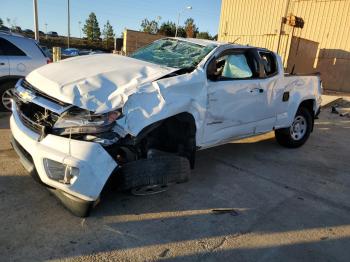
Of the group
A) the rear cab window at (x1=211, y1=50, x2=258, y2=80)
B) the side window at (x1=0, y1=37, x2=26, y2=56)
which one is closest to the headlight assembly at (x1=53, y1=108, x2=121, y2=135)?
the rear cab window at (x1=211, y1=50, x2=258, y2=80)

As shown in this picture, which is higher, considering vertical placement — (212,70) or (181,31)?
(181,31)

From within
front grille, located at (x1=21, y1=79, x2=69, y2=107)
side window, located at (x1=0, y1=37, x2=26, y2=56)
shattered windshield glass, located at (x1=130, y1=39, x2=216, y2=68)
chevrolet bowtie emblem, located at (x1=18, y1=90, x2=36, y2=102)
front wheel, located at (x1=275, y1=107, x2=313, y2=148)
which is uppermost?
shattered windshield glass, located at (x1=130, y1=39, x2=216, y2=68)

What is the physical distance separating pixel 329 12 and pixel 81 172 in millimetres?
18263

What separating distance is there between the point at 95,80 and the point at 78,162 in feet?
3.14

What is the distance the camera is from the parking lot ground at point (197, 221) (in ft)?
9.70

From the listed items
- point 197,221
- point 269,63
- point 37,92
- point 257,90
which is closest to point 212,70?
point 257,90

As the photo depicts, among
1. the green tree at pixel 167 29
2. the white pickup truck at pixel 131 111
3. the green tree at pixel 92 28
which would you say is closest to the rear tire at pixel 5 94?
the white pickup truck at pixel 131 111

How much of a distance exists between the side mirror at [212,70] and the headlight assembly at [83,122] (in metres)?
1.50

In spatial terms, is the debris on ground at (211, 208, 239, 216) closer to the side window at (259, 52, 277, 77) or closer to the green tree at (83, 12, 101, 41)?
the side window at (259, 52, 277, 77)

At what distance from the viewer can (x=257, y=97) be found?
5.07 metres

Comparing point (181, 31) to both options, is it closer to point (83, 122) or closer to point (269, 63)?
point (269, 63)

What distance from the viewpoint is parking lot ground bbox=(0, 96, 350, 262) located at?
9.70ft

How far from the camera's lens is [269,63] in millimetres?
5602

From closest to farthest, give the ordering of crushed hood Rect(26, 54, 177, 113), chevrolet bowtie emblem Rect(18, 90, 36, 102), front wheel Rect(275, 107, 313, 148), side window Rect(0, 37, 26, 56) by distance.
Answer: crushed hood Rect(26, 54, 177, 113) < chevrolet bowtie emblem Rect(18, 90, 36, 102) < front wheel Rect(275, 107, 313, 148) < side window Rect(0, 37, 26, 56)
